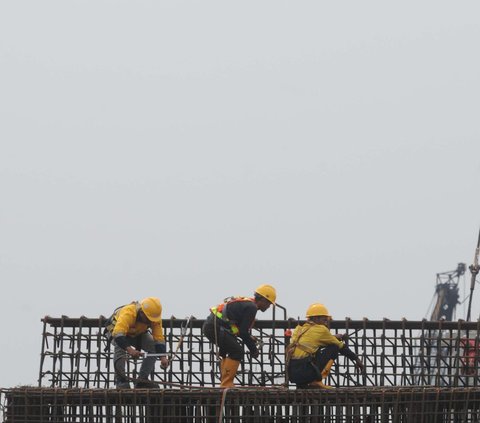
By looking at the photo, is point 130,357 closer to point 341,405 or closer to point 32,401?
point 32,401

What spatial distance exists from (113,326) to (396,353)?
7.37m

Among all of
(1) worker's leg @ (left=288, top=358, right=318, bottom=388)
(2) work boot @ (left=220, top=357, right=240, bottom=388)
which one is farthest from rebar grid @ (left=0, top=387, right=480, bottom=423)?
(2) work boot @ (left=220, top=357, right=240, bottom=388)

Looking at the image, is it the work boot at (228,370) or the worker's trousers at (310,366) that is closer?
the worker's trousers at (310,366)

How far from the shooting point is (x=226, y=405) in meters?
18.8

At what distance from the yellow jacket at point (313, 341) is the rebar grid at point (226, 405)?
1.04 meters

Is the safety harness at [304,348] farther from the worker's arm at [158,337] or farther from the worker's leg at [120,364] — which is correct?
the worker's leg at [120,364]

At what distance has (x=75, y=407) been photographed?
1925 cm

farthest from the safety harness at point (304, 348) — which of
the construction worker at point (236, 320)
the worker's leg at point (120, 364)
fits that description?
the worker's leg at point (120, 364)

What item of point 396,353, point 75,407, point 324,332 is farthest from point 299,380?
point 396,353

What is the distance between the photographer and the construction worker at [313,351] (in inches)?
779

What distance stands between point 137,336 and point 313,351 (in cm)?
302

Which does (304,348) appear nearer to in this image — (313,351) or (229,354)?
(313,351)

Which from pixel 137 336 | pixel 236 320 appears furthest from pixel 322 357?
pixel 137 336

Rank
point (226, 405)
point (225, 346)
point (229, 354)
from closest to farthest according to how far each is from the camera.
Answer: point (226, 405) → point (225, 346) → point (229, 354)
